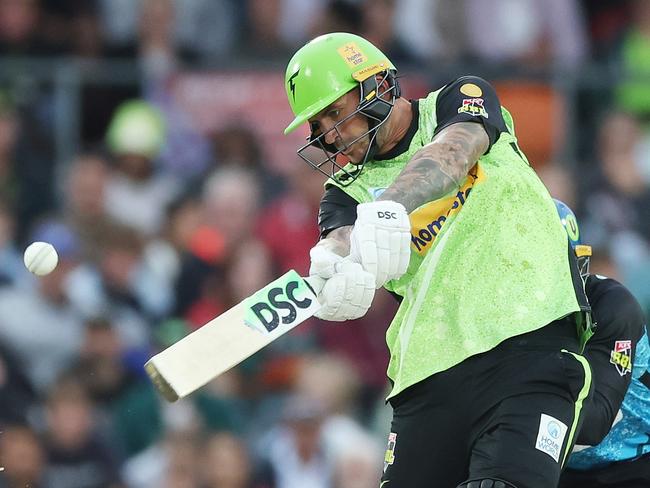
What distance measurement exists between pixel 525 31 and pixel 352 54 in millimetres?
6798

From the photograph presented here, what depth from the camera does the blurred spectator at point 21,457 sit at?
30.1 ft

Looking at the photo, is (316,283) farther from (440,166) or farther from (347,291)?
(440,166)

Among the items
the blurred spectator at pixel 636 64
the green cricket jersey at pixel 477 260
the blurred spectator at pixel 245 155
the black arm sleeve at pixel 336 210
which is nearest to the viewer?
the green cricket jersey at pixel 477 260

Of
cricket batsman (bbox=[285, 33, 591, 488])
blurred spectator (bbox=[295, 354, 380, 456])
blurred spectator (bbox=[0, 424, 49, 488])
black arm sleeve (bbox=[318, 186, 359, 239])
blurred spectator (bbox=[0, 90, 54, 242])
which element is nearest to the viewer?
cricket batsman (bbox=[285, 33, 591, 488])

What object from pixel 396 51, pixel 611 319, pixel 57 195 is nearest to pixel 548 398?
pixel 611 319

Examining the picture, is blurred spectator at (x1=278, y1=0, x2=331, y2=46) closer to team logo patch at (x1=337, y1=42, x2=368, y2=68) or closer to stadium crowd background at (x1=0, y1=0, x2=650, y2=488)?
stadium crowd background at (x1=0, y1=0, x2=650, y2=488)

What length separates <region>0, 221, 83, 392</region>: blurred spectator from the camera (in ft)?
→ 31.9

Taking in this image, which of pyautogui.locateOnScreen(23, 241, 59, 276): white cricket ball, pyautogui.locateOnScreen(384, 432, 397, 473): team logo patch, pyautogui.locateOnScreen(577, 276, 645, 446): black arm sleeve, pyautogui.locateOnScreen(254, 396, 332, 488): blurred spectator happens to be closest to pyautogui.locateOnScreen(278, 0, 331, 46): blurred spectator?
pyautogui.locateOnScreen(254, 396, 332, 488): blurred spectator

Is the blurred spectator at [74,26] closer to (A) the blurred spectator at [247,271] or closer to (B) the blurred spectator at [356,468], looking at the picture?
(A) the blurred spectator at [247,271]

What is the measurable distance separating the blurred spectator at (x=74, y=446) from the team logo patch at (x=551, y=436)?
4.82 meters

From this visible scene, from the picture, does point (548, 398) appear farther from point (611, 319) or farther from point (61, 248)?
point (61, 248)

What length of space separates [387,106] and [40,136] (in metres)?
5.11

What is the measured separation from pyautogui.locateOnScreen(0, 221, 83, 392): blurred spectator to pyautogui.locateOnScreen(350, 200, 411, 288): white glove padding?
5.09 metres

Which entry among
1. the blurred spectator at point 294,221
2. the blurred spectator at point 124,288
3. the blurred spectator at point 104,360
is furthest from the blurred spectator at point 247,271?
the blurred spectator at point 104,360
